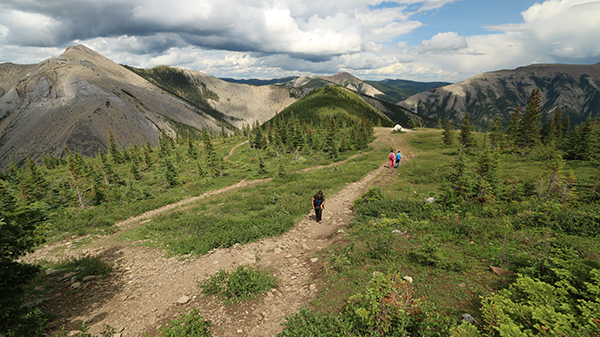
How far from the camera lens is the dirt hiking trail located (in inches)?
298

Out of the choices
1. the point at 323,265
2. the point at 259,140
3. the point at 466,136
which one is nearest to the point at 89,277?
the point at 323,265

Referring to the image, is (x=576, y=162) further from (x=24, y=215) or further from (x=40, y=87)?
(x=40, y=87)

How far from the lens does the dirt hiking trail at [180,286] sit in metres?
7.57

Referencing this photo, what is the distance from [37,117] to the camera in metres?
168

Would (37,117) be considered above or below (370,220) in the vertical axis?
above

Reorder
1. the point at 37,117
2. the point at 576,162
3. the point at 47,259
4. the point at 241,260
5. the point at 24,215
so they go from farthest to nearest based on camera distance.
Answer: the point at 37,117
the point at 576,162
the point at 47,259
the point at 241,260
the point at 24,215

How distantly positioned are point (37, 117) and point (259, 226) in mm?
249590

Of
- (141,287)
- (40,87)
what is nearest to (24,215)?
(141,287)

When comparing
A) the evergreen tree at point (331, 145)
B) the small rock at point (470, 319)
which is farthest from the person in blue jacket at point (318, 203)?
the evergreen tree at point (331, 145)

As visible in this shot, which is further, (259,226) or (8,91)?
(8,91)

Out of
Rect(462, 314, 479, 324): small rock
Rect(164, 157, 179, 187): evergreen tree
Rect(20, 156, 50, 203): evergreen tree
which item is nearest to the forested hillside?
Rect(462, 314, 479, 324): small rock

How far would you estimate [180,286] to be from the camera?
9.61 m

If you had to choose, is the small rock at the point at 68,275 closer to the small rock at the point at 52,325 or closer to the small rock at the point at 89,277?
the small rock at the point at 89,277

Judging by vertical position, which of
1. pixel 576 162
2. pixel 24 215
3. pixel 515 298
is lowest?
pixel 576 162
